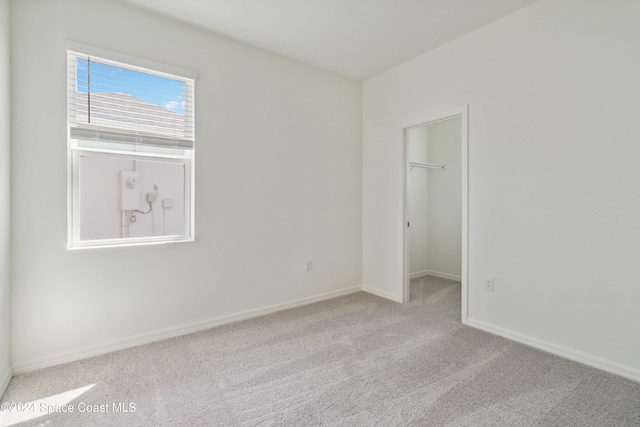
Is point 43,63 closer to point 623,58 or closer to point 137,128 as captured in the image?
point 137,128

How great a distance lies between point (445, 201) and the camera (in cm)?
452

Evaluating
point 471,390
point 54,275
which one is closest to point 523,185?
point 471,390

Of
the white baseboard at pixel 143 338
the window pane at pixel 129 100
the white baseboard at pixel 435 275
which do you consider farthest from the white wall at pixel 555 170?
the window pane at pixel 129 100

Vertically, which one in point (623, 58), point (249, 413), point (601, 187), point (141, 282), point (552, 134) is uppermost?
point (623, 58)

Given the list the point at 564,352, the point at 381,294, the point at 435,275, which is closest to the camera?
the point at 564,352

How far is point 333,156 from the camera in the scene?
3.62 metres

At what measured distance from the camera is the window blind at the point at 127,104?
2.23 metres

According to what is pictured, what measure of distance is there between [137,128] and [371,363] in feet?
8.19

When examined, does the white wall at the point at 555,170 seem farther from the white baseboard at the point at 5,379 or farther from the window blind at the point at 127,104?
the white baseboard at the point at 5,379

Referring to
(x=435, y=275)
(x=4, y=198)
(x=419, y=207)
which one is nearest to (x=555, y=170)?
(x=419, y=207)

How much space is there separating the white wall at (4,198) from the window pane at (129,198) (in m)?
0.40

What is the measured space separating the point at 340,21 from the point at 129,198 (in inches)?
88.6

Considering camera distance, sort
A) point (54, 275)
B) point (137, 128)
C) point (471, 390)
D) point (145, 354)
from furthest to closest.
→ point (137, 128) < point (145, 354) < point (54, 275) < point (471, 390)

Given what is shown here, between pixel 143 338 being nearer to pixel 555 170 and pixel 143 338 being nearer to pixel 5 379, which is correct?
Answer: pixel 5 379
